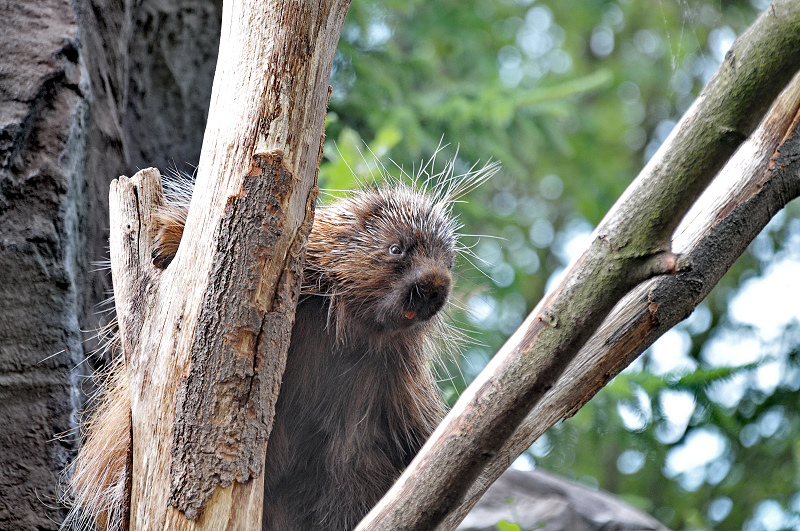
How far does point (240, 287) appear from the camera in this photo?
1.12 meters

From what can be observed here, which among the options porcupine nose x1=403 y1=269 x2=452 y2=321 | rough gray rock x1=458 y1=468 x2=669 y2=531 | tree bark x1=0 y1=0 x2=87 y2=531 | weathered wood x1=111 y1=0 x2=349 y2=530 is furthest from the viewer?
rough gray rock x1=458 y1=468 x2=669 y2=531

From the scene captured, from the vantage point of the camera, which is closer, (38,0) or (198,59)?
A: (38,0)

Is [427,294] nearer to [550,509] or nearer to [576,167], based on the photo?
[550,509]

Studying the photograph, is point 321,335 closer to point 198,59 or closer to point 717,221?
point 717,221

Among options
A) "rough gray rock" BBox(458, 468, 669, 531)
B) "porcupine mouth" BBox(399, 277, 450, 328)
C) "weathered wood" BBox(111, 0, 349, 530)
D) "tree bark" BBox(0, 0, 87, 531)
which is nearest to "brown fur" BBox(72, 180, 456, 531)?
"porcupine mouth" BBox(399, 277, 450, 328)

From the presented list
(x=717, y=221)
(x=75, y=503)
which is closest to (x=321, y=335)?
(x=75, y=503)

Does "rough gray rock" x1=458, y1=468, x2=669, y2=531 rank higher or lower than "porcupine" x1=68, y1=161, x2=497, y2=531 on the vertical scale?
lower

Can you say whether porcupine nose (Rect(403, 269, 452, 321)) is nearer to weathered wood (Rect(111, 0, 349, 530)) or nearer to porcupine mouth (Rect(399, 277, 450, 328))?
porcupine mouth (Rect(399, 277, 450, 328))

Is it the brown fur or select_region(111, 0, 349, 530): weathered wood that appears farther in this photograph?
the brown fur

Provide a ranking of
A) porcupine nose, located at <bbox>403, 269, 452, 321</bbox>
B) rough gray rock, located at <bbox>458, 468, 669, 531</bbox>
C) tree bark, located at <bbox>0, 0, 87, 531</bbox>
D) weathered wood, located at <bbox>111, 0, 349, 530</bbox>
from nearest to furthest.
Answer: weathered wood, located at <bbox>111, 0, 349, 530</bbox> → porcupine nose, located at <bbox>403, 269, 452, 321</bbox> → tree bark, located at <bbox>0, 0, 87, 531</bbox> → rough gray rock, located at <bbox>458, 468, 669, 531</bbox>

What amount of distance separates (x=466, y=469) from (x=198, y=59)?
2.01 meters

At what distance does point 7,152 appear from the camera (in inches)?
64.5

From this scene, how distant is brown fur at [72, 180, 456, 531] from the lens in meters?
1.46

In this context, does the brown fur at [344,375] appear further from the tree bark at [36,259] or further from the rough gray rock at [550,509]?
the rough gray rock at [550,509]
